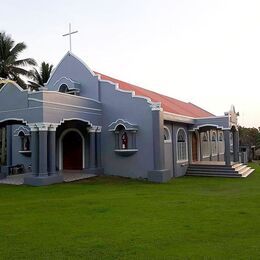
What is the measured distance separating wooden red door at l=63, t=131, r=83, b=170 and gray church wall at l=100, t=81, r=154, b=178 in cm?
164

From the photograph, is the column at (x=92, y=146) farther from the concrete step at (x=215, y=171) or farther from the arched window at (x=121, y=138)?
the concrete step at (x=215, y=171)

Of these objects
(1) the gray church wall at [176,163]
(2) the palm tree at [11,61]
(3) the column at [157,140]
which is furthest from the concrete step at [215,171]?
(2) the palm tree at [11,61]

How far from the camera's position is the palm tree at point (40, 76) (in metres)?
32.5

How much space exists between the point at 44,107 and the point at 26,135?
727 cm

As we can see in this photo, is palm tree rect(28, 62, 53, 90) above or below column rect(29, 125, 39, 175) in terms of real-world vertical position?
above

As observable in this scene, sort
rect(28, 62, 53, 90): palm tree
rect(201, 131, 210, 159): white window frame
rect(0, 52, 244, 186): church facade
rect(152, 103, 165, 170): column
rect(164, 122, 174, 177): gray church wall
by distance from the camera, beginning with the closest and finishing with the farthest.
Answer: rect(0, 52, 244, 186): church facade < rect(152, 103, 165, 170): column < rect(164, 122, 174, 177): gray church wall < rect(201, 131, 210, 159): white window frame < rect(28, 62, 53, 90): palm tree

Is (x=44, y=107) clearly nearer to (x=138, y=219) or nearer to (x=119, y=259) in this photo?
(x=138, y=219)

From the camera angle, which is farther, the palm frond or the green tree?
the green tree

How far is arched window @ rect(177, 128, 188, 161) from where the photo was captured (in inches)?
839

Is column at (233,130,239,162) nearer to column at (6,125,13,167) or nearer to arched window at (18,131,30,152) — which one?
arched window at (18,131,30,152)

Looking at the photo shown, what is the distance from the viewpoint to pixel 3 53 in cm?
2853

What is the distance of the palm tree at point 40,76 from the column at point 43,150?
17565 mm

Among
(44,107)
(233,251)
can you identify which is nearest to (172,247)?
(233,251)

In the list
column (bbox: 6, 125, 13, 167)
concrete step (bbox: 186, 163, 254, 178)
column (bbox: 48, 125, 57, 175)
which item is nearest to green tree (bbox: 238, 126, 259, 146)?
concrete step (bbox: 186, 163, 254, 178)
